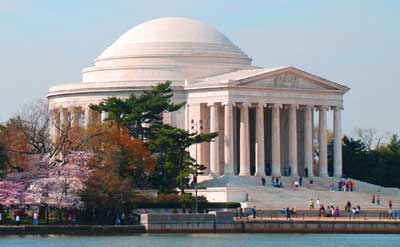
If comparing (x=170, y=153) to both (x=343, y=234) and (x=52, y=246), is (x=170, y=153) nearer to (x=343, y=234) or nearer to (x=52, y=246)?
(x=343, y=234)

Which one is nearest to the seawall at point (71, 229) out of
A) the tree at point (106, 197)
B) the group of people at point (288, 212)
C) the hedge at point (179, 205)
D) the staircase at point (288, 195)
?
the tree at point (106, 197)

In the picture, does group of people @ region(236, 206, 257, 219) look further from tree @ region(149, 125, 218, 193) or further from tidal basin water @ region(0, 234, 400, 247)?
Result: tree @ region(149, 125, 218, 193)

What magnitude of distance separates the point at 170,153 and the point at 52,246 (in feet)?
144

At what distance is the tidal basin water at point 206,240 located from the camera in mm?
150875

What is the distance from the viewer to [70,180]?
172625 mm

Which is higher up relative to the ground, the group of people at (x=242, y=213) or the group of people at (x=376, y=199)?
the group of people at (x=376, y=199)

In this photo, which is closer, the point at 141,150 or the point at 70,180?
the point at 70,180

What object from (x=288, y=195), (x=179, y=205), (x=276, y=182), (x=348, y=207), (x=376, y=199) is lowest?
(x=179, y=205)

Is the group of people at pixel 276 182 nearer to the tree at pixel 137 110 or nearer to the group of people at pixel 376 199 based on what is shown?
the group of people at pixel 376 199

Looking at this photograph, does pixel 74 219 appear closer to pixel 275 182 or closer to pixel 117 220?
pixel 117 220

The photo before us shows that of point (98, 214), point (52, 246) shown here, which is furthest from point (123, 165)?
point (52, 246)

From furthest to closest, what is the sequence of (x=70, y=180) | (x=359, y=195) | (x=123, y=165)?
1. (x=359, y=195)
2. (x=123, y=165)
3. (x=70, y=180)

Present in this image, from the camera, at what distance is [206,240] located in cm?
15738

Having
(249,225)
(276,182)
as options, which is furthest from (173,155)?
(249,225)
